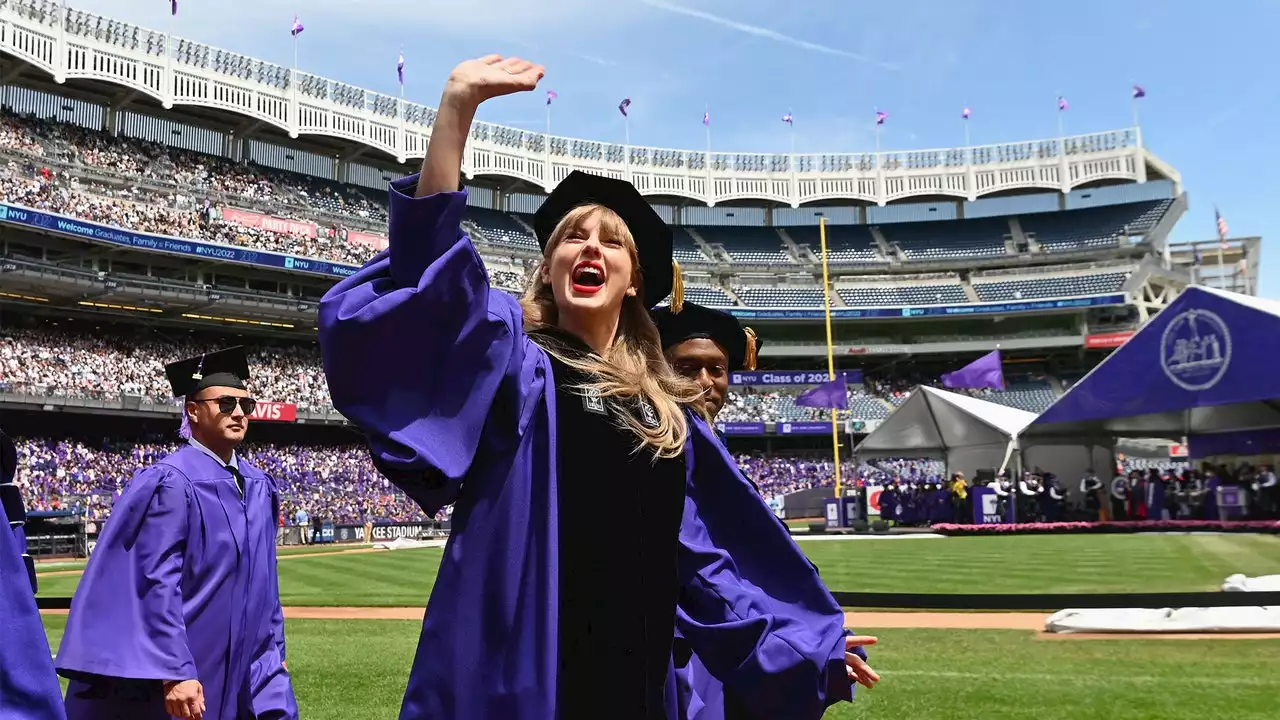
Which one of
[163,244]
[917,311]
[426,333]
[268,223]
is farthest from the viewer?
[917,311]

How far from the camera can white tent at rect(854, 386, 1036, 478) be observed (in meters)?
29.3

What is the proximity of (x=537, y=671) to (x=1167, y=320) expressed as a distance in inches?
982

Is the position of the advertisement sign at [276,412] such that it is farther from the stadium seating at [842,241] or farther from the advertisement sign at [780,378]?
the stadium seating at [842,241]

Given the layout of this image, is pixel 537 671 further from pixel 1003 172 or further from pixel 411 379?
pixel 1003 172

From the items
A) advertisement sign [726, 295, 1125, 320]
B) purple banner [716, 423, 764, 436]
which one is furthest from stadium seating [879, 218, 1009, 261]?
purple banner [716, 423, 764, 436]

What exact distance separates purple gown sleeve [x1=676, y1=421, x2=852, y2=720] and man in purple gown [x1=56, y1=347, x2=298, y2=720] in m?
2.44

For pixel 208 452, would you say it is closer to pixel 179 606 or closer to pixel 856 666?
pixel 179 606

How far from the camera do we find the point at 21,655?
2420mm

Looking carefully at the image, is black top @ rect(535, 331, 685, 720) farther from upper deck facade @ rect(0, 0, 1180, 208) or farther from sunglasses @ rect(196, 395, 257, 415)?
upper deck facade @ rect(0, 0, 1180, 208)

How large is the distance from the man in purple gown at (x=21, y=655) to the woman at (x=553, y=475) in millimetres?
1221

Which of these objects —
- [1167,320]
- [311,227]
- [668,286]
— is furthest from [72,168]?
[668,286]

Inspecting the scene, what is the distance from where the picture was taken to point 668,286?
2588 millimetres

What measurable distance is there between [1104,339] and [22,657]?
61819 mm

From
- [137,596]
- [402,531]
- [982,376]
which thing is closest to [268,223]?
[402,531]
